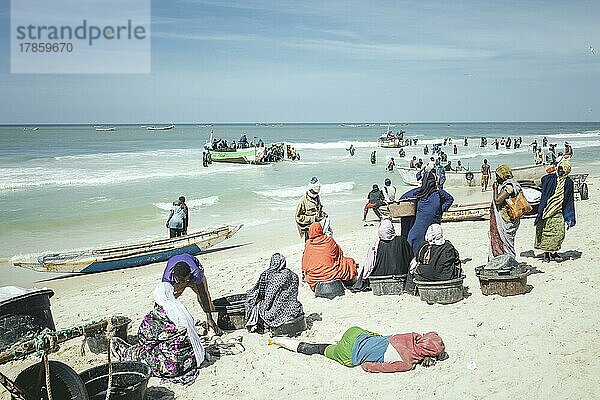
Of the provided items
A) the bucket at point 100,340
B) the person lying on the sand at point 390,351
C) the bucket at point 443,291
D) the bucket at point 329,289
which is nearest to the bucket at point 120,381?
the bucket at point 100,340

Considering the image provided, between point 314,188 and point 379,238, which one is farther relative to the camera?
point 314,188

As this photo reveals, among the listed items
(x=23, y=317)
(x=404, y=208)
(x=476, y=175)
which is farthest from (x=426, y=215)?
(x=476, y=175)

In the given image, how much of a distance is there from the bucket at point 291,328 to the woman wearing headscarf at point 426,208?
208 cm

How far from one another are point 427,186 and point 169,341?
399cm

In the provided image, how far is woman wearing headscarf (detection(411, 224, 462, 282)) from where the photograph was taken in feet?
22.6

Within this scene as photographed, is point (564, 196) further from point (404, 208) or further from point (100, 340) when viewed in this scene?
point (100, 340)

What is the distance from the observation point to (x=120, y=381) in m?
5.06

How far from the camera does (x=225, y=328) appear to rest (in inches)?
269

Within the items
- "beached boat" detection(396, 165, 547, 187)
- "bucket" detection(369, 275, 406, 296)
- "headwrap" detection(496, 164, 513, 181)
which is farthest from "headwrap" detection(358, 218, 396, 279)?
"beached boat" detection(396, 165, 547, 187)

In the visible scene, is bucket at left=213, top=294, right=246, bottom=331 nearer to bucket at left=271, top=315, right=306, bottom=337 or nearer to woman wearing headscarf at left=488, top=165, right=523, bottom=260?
bucket at left=271, top=315, right=306, bottom=337

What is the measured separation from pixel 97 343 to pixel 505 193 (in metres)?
5.08

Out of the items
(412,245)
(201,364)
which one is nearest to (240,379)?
(201,364)

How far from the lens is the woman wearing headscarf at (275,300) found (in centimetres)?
655

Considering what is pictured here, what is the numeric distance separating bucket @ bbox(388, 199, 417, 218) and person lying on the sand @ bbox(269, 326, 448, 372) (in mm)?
2677
